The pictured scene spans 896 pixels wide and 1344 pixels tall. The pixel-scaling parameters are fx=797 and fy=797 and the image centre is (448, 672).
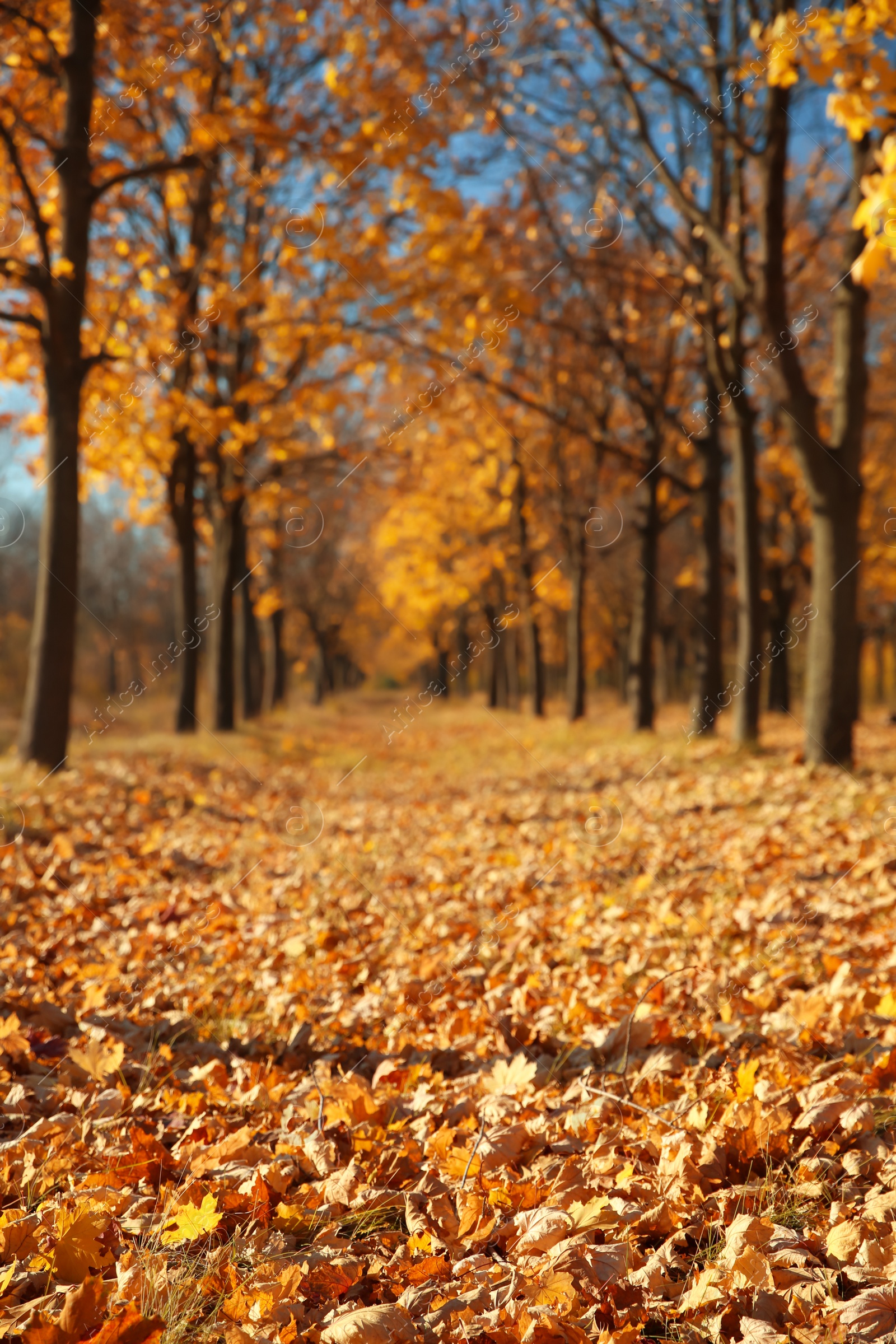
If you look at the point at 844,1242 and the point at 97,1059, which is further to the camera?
the point at 97,1059

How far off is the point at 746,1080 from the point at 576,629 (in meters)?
15.6

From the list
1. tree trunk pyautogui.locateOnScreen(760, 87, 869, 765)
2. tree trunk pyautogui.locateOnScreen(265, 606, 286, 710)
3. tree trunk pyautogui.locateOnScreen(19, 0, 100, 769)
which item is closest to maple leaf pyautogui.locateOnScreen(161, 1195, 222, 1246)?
tree trunk pyautogui.locateOnScreen(19, 0, 100, 769)

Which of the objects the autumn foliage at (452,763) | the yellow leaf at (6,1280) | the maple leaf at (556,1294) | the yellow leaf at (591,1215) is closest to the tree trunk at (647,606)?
the autumn foliage at (452,763)

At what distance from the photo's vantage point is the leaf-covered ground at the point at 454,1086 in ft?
6.13

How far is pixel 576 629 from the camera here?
1800cm

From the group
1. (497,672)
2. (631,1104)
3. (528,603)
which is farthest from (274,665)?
(631,1104)

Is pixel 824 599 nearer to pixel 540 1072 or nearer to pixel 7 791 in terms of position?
pixel 540 1072

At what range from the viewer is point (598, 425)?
15.3 meters

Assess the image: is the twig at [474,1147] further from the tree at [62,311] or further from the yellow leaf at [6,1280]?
the tree at [62,311]

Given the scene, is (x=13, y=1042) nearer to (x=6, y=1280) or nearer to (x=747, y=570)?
(x=6, y=1280)

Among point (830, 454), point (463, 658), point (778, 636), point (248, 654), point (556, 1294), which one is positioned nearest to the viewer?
Answer: point (556, 1294)

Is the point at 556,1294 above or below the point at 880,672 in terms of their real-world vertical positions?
below

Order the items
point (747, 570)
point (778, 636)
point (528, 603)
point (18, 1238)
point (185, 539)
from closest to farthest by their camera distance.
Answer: point (18, 1238) → point (747, 570) → point (185, 539) → point (528, 603) → point (778, 636)

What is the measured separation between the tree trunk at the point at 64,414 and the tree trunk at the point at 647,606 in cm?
881
